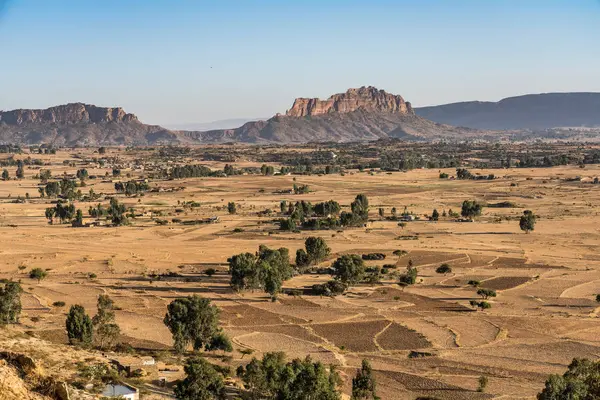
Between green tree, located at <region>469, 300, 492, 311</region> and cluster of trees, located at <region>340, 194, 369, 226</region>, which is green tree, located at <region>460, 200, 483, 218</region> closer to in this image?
Answer: cluster of trees, located at <region>340, 194, 369, 226</region>

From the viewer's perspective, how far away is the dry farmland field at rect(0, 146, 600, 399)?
39.1 metres

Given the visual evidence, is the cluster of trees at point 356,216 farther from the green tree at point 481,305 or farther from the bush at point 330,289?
the green tree at point 481,305

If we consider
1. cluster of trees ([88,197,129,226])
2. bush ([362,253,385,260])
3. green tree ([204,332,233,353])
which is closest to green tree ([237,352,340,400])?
green tree ([204,332,233,353])

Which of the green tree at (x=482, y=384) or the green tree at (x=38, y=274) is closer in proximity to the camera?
the green tree at (x=482, y=384)

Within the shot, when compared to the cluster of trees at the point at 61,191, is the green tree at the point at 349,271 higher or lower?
lower

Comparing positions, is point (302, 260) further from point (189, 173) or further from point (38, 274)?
point (189, 173)

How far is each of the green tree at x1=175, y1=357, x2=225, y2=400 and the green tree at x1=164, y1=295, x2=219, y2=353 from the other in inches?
404

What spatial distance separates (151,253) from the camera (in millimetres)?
74750

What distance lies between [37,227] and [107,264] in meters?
31.2

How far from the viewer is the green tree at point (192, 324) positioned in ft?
132

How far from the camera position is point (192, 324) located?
1598 inches

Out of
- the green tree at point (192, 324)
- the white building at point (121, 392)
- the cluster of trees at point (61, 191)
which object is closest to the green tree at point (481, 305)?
the green tree at point (192, 324)

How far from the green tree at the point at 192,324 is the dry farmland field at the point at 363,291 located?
4.46 ft

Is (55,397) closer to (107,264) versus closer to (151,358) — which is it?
(151,358)
